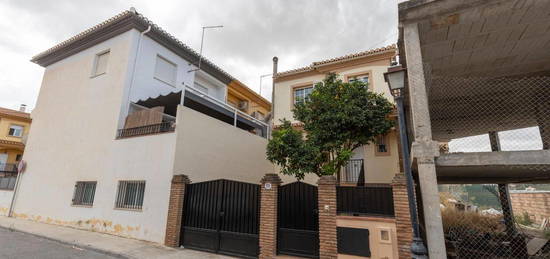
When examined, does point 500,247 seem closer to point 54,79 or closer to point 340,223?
point 340,223

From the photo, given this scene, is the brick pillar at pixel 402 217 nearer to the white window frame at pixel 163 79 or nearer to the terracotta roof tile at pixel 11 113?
the white window frame at pixel 163 79

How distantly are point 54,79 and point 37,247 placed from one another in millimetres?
10683

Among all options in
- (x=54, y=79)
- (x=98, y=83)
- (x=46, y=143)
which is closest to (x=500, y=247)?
(x=98, y=83)

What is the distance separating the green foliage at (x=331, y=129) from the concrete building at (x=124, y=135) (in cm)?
295

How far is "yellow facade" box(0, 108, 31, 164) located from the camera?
22.1 m

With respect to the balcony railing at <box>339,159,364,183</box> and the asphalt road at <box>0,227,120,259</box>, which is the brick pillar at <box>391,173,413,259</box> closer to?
the balcony railing at <box>339,159,364,183</box>

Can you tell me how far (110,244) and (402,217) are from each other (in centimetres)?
774

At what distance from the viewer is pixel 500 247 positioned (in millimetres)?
7840

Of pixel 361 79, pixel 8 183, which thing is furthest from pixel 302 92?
pixel 8 183

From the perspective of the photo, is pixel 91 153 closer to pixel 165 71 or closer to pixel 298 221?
pixel 165 71

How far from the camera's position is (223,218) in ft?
23.2

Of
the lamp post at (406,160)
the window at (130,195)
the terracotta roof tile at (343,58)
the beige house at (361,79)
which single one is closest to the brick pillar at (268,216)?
the lamp post at (406,160)

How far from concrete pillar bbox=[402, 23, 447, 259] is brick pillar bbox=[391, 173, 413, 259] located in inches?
26.7

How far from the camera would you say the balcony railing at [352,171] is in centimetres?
1151
